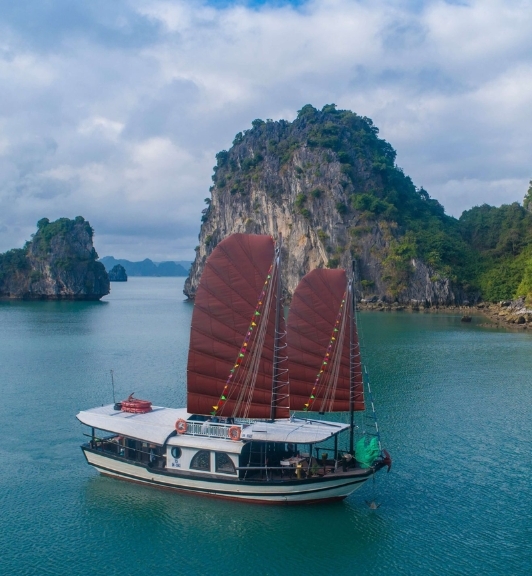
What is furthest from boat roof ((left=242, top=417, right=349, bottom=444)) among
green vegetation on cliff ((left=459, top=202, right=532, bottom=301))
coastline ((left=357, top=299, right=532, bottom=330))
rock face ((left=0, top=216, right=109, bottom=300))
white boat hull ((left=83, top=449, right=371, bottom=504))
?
rock face ((left=0, top=216, right=109, bottom=300))

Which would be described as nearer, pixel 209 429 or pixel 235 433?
pixel 235 433

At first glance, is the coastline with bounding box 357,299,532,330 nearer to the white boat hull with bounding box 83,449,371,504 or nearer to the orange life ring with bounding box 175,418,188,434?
the white boat hull with bounding box 83,449,371,504

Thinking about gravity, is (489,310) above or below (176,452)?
above

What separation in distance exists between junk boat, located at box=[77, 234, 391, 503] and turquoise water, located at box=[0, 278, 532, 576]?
2.74 feet

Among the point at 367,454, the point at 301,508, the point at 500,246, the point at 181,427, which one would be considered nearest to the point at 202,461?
the point at 181,427

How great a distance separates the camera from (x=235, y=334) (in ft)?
66.1

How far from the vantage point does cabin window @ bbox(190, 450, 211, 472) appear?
1841cm

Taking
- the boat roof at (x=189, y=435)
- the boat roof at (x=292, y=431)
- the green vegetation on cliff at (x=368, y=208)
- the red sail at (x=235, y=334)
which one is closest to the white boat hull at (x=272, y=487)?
the boat roof at (x=189, y=435)

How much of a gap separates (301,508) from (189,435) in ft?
13.3

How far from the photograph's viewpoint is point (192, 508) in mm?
17875

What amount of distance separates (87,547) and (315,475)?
6572 mm

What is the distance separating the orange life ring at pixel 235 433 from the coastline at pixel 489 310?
4721 cm

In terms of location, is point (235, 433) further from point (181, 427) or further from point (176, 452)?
point (176, 452)

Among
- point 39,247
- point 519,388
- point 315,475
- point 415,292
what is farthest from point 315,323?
point 39,247
